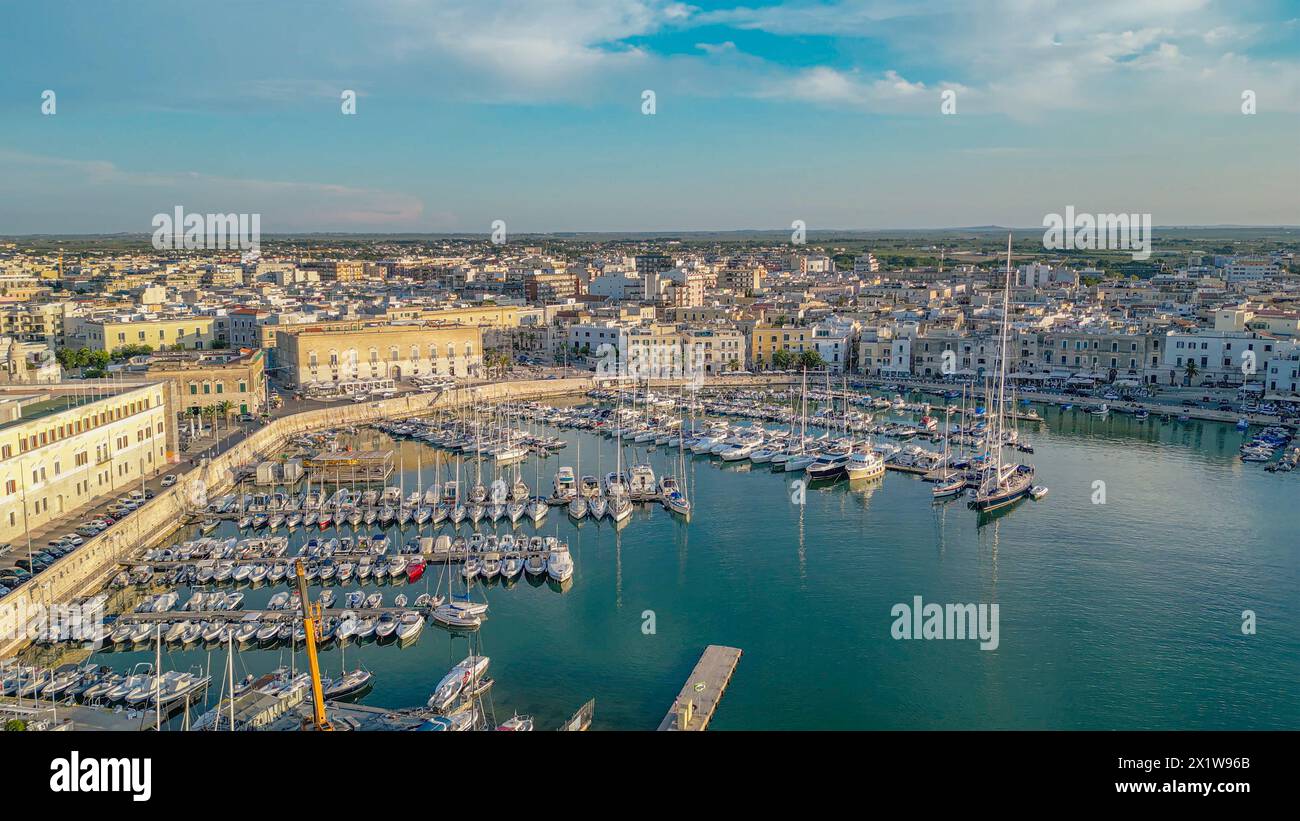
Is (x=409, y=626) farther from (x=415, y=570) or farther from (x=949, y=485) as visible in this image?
(x=949, y=485)

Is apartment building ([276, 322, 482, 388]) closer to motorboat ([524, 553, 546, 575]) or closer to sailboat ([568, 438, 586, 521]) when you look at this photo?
sailboat ([568, 438, 586, 521])

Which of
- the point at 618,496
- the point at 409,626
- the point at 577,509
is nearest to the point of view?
the point at 409,626

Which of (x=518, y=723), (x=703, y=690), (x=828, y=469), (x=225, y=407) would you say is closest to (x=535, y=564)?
(x=703, y=690)

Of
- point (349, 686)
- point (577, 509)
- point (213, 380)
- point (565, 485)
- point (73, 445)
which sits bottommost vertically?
point (349, 686)

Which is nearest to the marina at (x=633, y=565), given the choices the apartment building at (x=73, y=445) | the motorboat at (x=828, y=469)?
the motorboat at (x=828, y=469)

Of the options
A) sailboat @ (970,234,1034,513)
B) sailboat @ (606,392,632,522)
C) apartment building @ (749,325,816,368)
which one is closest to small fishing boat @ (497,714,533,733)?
sailboat @ (606,392,632,522)
